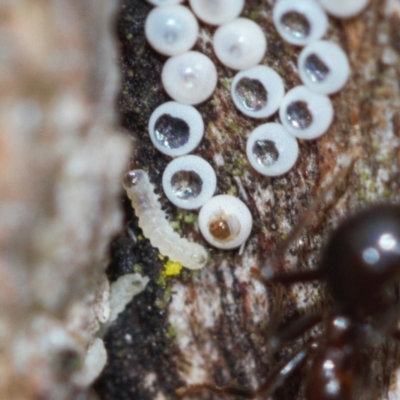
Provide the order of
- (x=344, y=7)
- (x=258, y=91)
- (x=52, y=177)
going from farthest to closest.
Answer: (x=258, y=91), (x=344, y=7), (x=52, y=177)

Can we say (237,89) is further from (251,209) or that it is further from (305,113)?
(251,209)

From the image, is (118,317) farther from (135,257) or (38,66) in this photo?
(38,66)

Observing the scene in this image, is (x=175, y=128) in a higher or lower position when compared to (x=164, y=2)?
lower

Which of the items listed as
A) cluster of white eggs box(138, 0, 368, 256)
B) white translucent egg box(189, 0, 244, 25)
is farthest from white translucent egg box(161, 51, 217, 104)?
white translucent egg box(189, 0, 244, 25)

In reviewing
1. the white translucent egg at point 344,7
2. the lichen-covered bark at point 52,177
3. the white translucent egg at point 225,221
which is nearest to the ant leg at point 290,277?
the white translucent egg at point 225,221

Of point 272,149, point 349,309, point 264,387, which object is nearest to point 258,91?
point 272,149

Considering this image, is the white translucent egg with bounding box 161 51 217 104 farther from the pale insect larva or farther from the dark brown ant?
the dark brown ant
